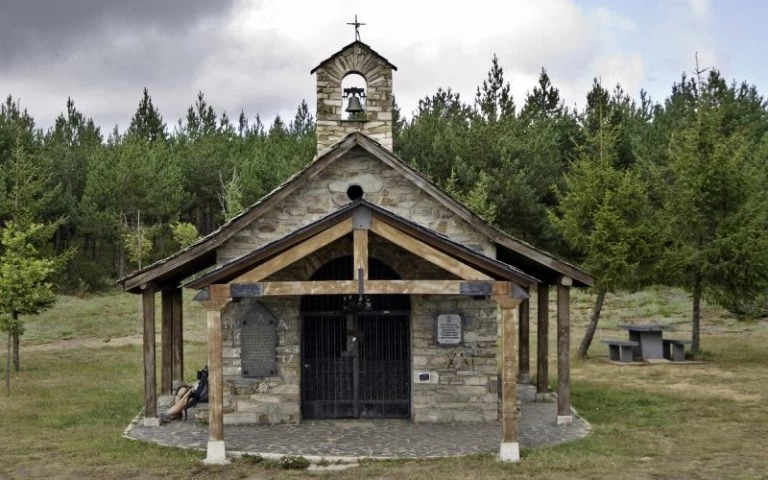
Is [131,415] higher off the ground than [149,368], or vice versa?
[149,368]

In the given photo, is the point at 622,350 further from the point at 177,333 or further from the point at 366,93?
the point at 177,333

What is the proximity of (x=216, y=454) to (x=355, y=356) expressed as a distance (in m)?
3.34

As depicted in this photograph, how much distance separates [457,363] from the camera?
41.1ft

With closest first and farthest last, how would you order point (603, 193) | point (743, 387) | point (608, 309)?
point (743, 387) < point (603, 193) < point (608, 309)

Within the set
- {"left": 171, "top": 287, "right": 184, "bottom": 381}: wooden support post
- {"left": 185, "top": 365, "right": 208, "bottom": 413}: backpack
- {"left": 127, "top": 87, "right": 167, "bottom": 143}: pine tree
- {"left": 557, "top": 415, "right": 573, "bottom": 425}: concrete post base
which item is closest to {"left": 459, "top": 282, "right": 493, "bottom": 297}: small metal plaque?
{"left": 557, "top": 415, "right": 573, "bottom": 425}: concrete post base

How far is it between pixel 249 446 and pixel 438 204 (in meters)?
5.01

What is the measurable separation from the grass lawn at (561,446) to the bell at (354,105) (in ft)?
21.0

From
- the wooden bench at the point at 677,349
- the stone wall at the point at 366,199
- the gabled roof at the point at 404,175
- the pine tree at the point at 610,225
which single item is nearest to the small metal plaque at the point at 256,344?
the gabled roof at the point at 404,175

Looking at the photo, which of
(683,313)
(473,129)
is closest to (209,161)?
(473,129)

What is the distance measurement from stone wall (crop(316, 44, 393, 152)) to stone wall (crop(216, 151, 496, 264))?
32.8 inches

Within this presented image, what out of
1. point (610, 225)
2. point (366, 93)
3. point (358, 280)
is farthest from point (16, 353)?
point (610, 225)

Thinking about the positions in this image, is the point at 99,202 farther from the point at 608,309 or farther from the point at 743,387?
the point at 743,387

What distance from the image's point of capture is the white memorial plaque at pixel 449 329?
12492mm

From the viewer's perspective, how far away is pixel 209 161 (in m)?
45.8
